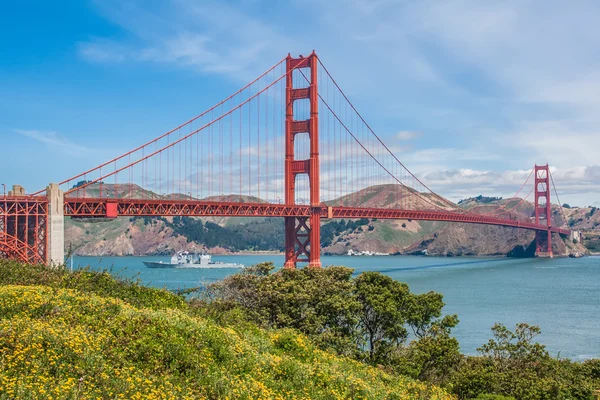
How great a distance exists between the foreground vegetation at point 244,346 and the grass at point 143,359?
0.08 feet

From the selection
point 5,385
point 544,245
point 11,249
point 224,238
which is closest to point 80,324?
point 5,385

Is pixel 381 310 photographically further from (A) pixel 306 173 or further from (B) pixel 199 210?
(A) pixel 306 173

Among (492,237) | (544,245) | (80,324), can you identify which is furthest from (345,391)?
(492,237)

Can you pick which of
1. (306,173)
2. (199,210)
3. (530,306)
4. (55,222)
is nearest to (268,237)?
(306,173)

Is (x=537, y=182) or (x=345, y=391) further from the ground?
(x=537, y=182)

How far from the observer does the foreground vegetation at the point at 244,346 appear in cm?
872

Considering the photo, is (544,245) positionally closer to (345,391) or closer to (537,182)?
(537,182)

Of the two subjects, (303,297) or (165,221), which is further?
(165,221)

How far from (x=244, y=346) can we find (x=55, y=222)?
25.6 metres

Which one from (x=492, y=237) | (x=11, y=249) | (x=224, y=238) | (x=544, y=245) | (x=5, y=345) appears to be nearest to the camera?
(x=5, y=345)

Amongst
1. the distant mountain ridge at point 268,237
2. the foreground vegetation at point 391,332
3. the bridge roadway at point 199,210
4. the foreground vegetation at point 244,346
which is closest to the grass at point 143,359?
the foreground vegetation at point 244,346

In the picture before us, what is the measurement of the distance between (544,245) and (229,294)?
383ft

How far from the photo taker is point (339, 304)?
67.8 feet

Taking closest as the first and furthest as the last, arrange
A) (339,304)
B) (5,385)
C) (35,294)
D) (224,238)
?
(5,385) → (35,294) → (339,304) → (224,238)
